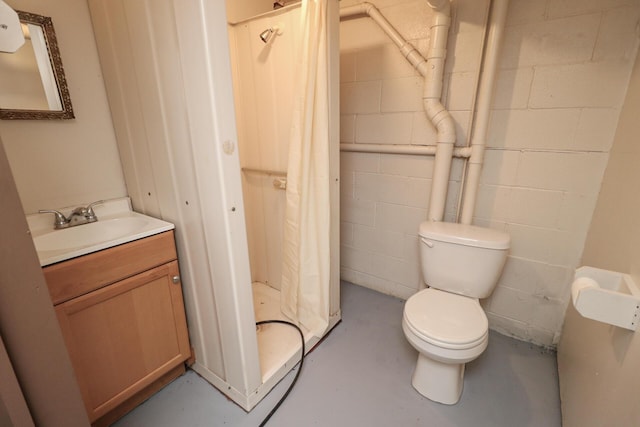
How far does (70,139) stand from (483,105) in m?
2.02

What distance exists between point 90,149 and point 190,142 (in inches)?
28.6

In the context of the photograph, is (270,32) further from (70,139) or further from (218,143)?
(70,139)

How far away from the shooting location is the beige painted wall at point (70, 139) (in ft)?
3.96

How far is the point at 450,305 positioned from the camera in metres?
1.40

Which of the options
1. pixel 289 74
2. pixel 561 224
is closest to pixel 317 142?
pixel 289 74

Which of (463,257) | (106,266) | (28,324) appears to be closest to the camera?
(28,324)

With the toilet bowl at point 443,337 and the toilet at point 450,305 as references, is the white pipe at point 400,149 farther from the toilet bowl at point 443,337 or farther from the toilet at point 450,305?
the toilet bowl at point 443,337

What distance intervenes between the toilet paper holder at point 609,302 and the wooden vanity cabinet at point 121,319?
150 centimetres

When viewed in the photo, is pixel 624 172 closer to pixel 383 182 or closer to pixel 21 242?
pixel 383 182

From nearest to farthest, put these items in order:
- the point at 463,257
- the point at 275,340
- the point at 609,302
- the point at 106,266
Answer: the point at 609,302
the point at 106,266
the point at 463,257
the point at 275,340

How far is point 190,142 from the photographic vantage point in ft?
3.45

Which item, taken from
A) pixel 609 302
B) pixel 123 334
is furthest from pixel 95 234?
pixel 609 302

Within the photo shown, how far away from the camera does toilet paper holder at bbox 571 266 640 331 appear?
0.77 metres

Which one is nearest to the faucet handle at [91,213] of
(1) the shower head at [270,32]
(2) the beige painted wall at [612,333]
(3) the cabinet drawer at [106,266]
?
(3) the cabinet drawer at [106,266]
